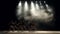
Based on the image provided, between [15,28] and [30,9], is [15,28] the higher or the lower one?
the lower one

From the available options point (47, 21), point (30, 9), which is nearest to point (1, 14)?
point (30, 9)

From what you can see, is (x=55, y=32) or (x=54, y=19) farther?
(x=54, y=19)

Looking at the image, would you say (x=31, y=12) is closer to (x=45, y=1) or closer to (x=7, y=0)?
(x=45, y=1)

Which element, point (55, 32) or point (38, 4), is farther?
point (38, 4)

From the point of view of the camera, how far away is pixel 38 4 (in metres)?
3.64

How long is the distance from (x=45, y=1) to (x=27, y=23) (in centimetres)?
77

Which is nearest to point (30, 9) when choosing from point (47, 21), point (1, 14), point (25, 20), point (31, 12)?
point (31, 12)

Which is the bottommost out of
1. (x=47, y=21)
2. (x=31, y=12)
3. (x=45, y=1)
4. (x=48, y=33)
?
(x=48, y=33)

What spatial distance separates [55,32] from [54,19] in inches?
15.9

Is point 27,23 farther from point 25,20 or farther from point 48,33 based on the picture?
point 48,33

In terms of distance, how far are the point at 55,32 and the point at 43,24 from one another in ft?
1.39

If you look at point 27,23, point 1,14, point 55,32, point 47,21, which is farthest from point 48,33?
point 1,14

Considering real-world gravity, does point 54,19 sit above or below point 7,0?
below

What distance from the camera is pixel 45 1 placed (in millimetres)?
3625
